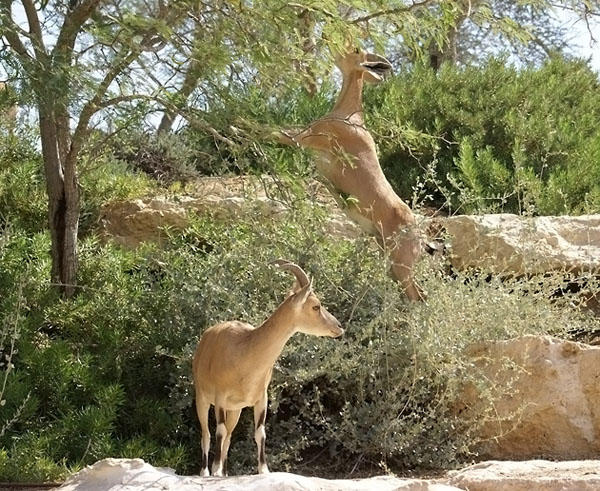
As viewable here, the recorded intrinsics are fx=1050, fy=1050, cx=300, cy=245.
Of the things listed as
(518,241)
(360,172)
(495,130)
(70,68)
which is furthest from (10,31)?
(495,130)

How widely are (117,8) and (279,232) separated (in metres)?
2.08

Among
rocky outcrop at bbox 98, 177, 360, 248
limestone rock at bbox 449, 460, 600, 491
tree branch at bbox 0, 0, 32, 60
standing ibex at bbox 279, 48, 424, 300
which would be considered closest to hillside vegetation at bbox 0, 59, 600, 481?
standing ibex at bbox 279, 48, 424, 300

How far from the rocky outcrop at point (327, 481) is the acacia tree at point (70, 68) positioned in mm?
2095

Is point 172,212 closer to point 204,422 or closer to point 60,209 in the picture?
point 60,209

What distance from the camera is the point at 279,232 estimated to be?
7969 mm

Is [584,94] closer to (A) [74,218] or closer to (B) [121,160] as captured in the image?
(B) [121,160]

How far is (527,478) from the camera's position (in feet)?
17.7

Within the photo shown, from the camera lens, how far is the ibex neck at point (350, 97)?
9.01m

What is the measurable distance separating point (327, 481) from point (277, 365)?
2015 millimetres

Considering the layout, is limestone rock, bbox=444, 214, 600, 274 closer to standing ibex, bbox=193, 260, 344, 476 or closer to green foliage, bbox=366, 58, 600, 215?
green foliage, bbox=366, 58, 600, 215

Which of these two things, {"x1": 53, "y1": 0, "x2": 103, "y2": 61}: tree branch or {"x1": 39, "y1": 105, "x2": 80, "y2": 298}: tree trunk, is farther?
{"x1": 39, "y1": 105, "x2": 80, "y2": 298}: tree trunk

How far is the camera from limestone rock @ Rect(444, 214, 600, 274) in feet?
30.0

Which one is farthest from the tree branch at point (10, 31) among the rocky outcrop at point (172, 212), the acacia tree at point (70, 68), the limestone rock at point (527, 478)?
the limestone rock at point (527, 478)

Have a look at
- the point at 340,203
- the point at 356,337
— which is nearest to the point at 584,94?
the point at 340,203
